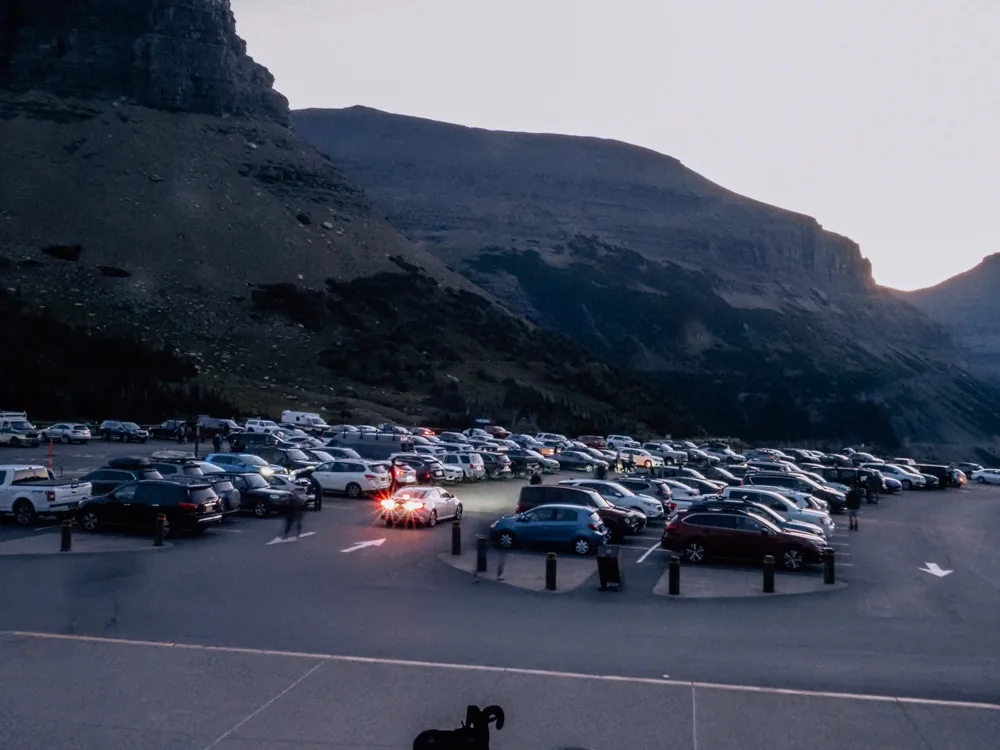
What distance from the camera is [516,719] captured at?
1074 centimetres

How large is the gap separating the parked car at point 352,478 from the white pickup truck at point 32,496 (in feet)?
35.5

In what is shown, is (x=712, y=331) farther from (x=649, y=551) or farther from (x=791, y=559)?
(x=791, y=559)

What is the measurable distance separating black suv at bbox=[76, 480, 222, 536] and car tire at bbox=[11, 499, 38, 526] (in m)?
1.36

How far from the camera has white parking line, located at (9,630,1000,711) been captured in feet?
39.1

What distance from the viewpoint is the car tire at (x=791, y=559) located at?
23.2 metres

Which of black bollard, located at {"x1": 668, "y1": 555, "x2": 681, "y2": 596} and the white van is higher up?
the white van

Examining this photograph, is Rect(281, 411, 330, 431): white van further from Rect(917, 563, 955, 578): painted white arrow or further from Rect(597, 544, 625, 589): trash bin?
Rect(597, 544, 625, 589): trash bin

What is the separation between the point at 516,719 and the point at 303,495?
20.1 metres

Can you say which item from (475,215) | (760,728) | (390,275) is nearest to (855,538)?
(760,728)

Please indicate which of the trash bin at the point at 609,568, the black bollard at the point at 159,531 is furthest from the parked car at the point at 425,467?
the trash bin at the point at 609,568

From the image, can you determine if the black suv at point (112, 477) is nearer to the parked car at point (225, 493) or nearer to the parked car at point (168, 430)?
the parked car at point (225, 493)

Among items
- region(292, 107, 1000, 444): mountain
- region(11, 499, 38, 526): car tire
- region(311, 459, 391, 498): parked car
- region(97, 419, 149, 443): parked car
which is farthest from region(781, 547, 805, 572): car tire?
region(292, 107, 1000, 444): mountain

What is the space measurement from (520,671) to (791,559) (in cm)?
1232

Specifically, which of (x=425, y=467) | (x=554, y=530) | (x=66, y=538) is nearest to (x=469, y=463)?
(x=425, y=467)
